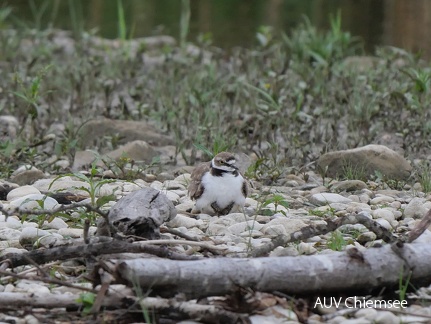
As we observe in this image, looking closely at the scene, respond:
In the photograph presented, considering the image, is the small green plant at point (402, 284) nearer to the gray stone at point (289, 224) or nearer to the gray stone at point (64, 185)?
the gray stone at point (289, 224)

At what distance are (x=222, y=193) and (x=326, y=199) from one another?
0.68m

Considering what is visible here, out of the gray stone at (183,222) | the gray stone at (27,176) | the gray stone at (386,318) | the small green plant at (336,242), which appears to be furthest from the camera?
the gray stone at (27,176)

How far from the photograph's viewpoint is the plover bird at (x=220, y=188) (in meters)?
5.88

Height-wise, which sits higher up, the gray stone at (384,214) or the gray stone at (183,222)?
the gray stone at (384,214)

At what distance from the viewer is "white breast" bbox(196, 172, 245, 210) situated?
5.87 m

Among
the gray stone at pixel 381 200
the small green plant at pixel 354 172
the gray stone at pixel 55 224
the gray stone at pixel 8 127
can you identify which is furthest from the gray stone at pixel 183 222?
the gray stone at pixel 8 127

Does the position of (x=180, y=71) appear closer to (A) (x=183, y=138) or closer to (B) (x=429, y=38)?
(A) (x=183, y=138)

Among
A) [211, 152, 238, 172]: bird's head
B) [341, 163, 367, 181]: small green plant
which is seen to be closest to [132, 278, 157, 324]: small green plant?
[211, 152, 238, 172]: bird's head

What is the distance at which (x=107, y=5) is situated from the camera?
54.1ft

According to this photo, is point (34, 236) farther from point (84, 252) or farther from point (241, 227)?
point (241, 227)

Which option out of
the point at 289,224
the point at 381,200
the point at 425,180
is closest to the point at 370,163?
the point at 425,180

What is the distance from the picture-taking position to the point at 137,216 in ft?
16.0

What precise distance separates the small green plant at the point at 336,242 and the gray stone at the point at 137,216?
83 centimetres

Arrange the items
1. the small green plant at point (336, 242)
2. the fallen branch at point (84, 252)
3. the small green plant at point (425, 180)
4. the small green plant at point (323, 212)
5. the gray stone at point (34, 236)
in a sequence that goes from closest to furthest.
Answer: the fallen branch at point (84, 252)
the small green plant at point (336, 242)
the gray stone at point (34, 236)
the small green plant at point (323, 212)
the small green plant at point (425, 180)
